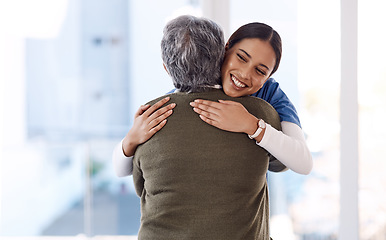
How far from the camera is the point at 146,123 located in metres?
1.01

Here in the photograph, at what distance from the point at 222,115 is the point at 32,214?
2.35 meters

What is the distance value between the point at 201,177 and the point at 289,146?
25 cm

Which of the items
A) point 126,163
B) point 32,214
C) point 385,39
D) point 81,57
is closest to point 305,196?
point 385,39

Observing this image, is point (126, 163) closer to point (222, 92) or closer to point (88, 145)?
point (222, 92)

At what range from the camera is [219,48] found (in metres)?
1.01

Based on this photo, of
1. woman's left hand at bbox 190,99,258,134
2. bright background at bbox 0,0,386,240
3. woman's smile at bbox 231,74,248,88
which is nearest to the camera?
woman's left hand at bbox 190,99,258,134

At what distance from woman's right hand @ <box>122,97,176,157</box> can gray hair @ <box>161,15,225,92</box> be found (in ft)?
0.26

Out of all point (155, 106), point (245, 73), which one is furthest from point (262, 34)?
point (155, 106)

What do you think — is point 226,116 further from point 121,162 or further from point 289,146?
point 121,162

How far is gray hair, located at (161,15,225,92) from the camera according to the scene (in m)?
0.97

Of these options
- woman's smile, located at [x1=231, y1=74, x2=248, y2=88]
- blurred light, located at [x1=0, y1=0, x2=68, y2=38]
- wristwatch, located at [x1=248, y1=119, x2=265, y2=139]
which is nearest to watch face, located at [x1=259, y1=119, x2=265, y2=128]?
wristwatch, located at [x1=248, y1=119, x2=265, y2=139]

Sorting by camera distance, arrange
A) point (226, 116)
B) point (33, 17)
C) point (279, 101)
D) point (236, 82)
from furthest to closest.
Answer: point (33, 17) < point (279, 101) < point (236, 82) < point (226, 116)

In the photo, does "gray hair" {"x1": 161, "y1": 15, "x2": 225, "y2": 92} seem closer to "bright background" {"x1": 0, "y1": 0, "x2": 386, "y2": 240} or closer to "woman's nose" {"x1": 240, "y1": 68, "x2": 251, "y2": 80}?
"woman's nose" {"x1": 240, "y1": 68, "x2": 251, "y2": 80}

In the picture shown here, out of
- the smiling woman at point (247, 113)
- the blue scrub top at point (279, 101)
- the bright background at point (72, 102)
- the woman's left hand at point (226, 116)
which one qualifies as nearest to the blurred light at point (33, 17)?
the bright background at point (72, 102)
